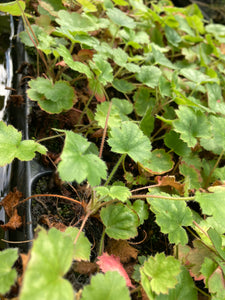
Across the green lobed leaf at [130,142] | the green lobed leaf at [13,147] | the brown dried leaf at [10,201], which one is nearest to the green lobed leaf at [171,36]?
the green lobed leaf at [130,142]

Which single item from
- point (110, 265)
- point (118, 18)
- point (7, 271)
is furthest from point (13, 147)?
point (118, 18)

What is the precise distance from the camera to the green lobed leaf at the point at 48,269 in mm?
516

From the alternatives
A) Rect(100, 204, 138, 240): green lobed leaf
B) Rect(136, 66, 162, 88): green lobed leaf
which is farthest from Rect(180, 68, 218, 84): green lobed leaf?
Rect(100, 204, 138, 240): green lobed leaf

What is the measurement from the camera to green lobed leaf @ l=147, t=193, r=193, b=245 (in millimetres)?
924

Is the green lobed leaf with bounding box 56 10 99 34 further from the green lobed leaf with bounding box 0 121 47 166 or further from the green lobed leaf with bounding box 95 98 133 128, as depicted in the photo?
the green lobed leaf with bounding box 0 121 47 166

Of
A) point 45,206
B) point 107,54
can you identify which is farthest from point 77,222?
point 107,54

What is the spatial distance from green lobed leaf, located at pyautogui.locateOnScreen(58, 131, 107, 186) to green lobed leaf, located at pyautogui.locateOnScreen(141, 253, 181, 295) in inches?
12.2

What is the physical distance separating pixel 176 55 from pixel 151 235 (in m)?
1.35

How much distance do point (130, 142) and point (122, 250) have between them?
388mm

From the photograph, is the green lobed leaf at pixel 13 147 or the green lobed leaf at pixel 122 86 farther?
the green lobed leaf at pixel 122 86

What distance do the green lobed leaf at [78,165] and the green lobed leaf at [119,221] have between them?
213mm

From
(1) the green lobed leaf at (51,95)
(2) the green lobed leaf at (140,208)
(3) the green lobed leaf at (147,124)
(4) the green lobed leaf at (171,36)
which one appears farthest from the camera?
(4) the green lobed leaf at (171,36)

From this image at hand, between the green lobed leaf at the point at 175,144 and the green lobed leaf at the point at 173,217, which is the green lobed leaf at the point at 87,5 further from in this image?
the green lobed leaf at the point at 173,217

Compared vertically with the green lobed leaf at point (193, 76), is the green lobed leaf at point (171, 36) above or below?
above
